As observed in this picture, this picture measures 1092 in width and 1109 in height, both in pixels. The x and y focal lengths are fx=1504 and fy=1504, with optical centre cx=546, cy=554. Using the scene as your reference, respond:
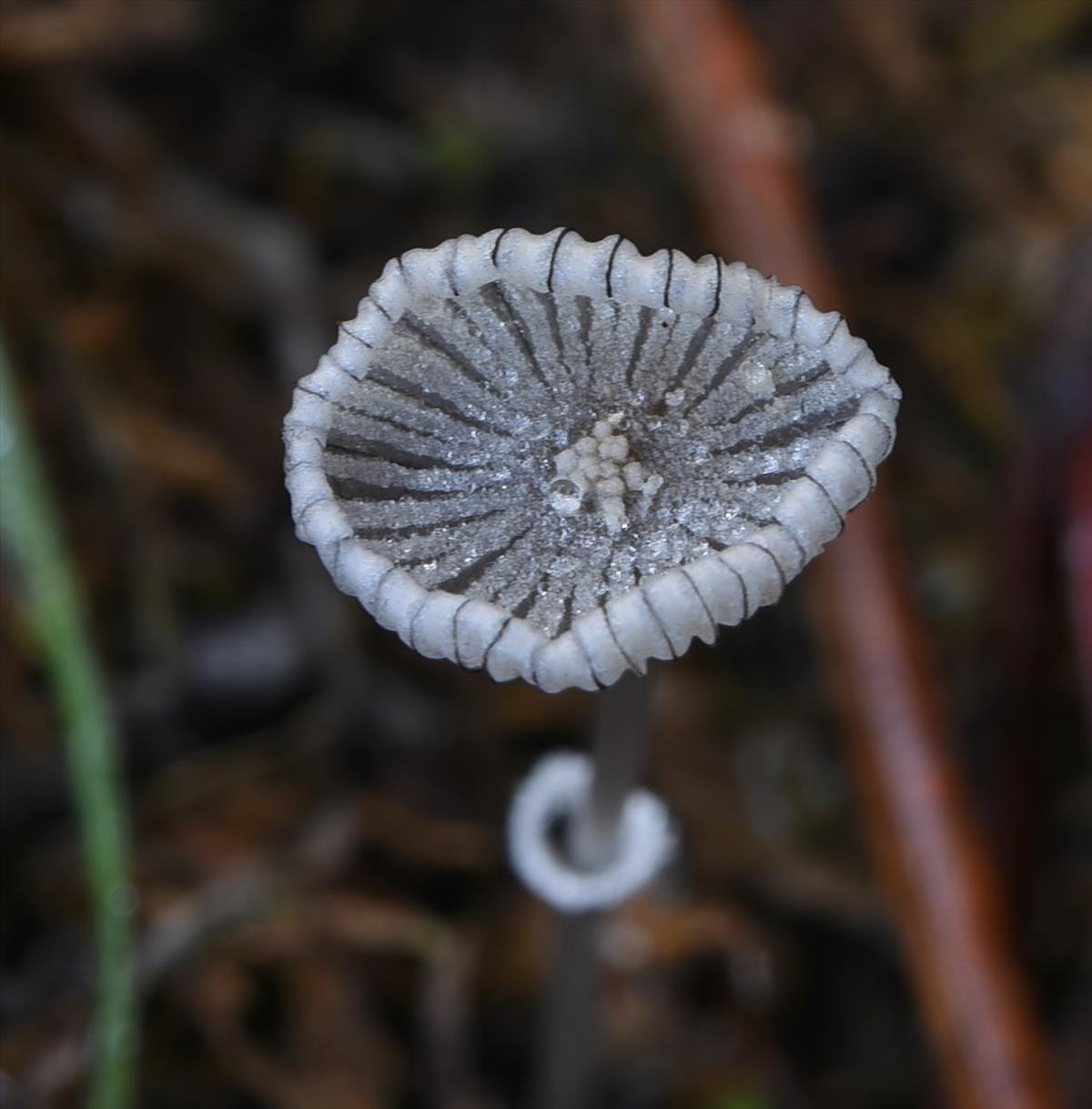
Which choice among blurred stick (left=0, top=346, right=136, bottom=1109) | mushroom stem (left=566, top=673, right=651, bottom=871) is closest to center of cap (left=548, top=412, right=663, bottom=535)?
mushroom stem (left=566, top=673, right=651, bottom=871)

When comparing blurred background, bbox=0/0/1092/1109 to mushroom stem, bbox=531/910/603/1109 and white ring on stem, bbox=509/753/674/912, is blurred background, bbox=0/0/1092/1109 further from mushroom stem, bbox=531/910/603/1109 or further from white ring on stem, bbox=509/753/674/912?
white ring on stem, bbox=509/753/674/912

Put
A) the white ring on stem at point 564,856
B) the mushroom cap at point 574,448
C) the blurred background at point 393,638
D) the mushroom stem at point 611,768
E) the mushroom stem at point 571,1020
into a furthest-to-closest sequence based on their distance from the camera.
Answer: the blurred background at point 393,638, the mushroom stem at point 571,1020, the white ring on stem at point 564,856, the mushroom stem at point 611,768, the mushroom cap at point 574,448

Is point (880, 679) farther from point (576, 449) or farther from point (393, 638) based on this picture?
point (576, 449)

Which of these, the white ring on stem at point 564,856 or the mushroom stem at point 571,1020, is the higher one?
the white ring on stem at point 564,856

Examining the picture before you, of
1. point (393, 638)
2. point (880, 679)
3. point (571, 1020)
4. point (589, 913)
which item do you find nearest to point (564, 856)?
point (589, 913)

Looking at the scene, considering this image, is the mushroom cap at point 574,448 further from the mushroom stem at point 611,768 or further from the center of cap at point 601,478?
the mushroom stem at point 611,768

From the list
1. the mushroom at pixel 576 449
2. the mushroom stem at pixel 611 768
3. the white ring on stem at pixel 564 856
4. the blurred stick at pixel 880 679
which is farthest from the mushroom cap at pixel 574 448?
the blurred stick at pixel 880 679
